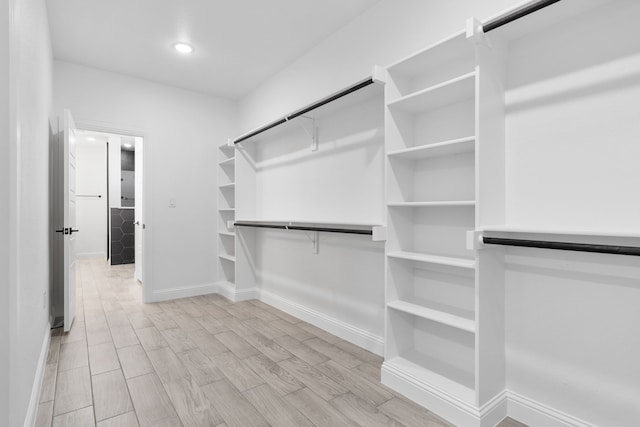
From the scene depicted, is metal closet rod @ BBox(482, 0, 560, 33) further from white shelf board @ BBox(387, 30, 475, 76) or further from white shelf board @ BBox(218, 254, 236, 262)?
white shelf board @ BBox(218, 254, 236, 262)

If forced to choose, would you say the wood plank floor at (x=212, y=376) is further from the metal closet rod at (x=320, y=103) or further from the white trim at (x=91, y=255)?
the white trim at (x=91, y=255)

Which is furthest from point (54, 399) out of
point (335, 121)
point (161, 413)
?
point (335, 121)

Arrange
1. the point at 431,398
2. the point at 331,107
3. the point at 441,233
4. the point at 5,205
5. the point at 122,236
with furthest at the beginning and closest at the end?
1. the point at 122,236
2. the point at 331,107
3. the point at 441,233
4. the point at 431,398
5. the point at 5,205

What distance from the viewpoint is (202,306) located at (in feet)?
12.3

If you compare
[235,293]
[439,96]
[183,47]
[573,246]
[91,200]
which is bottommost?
[235,293]

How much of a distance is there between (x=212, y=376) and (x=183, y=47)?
2844 millimetres

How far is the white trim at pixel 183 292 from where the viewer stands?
13.1ft

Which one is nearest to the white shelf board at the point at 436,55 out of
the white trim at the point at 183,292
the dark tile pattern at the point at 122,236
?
the white trim at the point at 183,292

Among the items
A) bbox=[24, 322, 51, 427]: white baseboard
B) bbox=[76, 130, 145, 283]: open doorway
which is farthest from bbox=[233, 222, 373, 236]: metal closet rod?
bbox=[76, 130, 145, 283]: open doorway

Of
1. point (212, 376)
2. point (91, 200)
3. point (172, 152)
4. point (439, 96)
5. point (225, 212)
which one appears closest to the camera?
point (439, 96)

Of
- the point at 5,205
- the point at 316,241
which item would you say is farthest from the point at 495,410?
the point at 5,205

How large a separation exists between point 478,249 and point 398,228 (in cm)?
57

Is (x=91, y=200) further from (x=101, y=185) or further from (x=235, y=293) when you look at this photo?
(x=235, y=293)

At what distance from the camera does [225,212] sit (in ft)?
14.5
